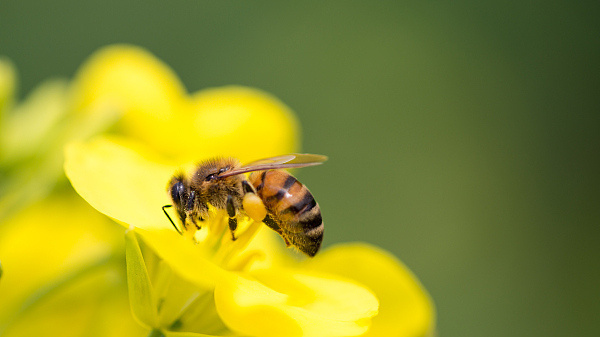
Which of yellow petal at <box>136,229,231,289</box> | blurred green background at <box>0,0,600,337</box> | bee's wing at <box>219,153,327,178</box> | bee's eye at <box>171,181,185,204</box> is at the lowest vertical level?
blurred green background at <box>0,0,600,337</box>

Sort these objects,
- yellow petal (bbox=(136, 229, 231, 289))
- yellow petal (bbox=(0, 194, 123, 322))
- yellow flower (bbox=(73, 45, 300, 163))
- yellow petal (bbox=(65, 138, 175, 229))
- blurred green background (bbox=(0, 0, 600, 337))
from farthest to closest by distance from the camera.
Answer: blurred green background (bbox=(0, 0, 600, 337)), yellow flower (bbox=(73, 45, 300, 163)), yellow petal (bbox=(0, 194, 123, 322)), yellow petal (bbox=(65, 138, 175, 229)), yellow petal (bbox=(136, 229, 231, 289))

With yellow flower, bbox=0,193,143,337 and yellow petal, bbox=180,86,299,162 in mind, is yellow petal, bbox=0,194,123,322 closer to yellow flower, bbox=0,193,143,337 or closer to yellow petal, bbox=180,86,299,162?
yellow flower, bbox=0,193,143,337

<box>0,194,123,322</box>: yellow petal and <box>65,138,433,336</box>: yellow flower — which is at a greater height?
<box>65,138,433,336</box>: yellow flower

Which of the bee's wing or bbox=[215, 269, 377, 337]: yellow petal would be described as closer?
bbox=[215, 269, 377, 337]: yellow petal

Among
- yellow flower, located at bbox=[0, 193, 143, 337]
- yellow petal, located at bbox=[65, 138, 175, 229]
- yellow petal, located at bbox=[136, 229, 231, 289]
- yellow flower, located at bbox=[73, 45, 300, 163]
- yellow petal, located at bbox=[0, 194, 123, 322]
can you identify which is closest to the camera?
yellow petal, located at bbox=[136, 229, 231, 289]

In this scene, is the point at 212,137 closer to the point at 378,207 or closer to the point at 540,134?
the point at 378,207

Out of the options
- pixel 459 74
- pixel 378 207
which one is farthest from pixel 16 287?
pixel 459 74

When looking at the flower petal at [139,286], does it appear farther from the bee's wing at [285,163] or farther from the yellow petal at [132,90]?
the yellow petal at [132,90]

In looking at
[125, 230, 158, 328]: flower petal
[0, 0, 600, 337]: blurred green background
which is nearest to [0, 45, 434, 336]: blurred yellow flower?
[125, 230, 158, 328]: flower petal
